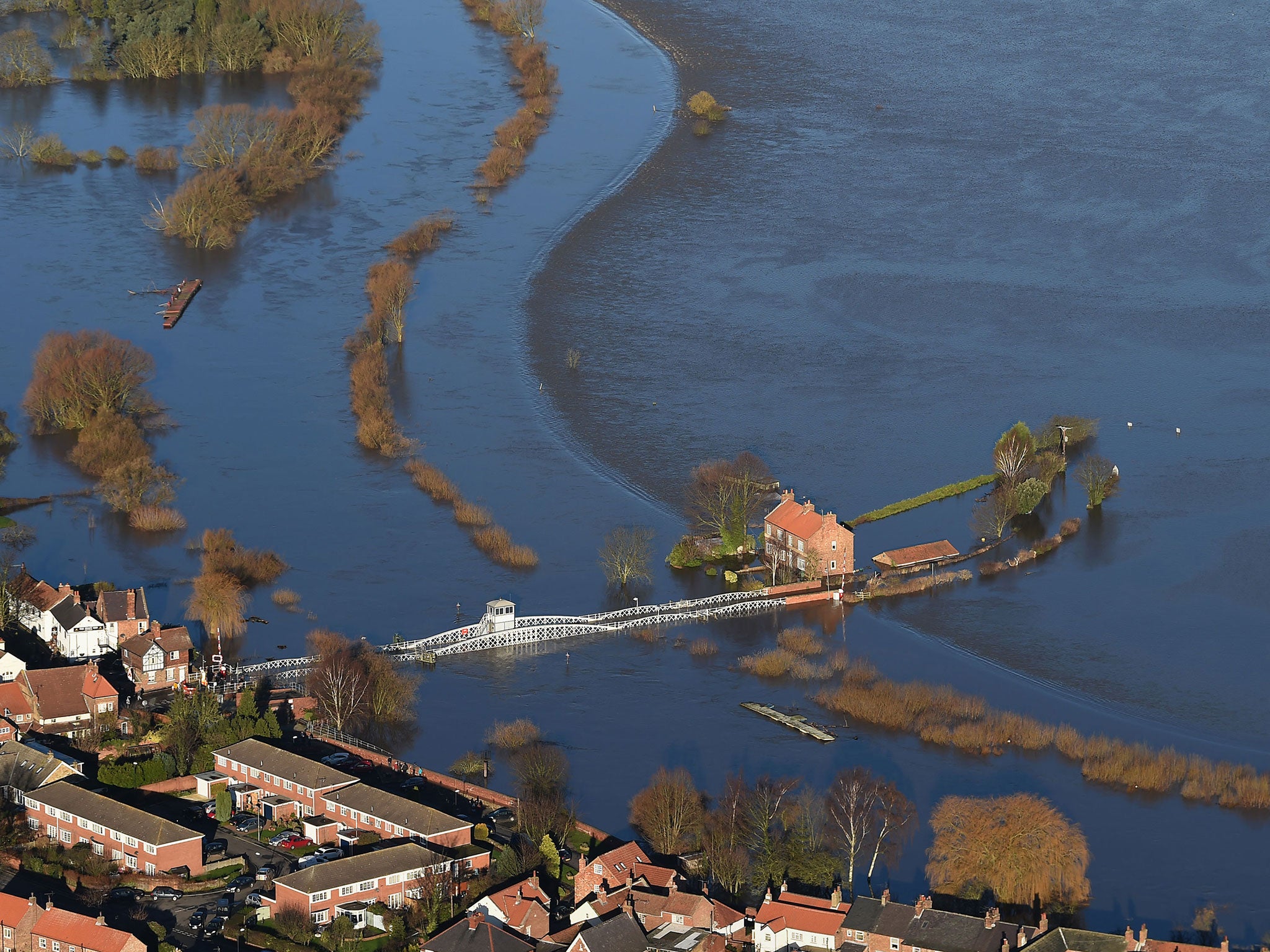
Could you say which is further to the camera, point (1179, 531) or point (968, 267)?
point (968, 267)

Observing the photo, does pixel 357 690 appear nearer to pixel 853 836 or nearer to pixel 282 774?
pixel 282 774

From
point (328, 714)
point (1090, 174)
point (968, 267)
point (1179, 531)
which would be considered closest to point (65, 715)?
point (328, 714)

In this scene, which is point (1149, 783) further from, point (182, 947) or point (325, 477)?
point (325, 477)

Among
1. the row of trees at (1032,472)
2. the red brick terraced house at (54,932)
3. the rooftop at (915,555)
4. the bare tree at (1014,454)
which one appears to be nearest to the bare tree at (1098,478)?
the row of trees at (1032,472)

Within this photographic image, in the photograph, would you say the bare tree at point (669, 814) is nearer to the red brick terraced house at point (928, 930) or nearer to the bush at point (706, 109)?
the red brick terraced house at point (928, 930)

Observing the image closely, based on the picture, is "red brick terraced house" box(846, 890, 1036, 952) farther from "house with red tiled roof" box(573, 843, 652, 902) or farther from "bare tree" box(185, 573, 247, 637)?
"bare tree" box(185, 573, 247, 637)

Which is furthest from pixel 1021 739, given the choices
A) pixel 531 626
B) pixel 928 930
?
pixel 531 626
